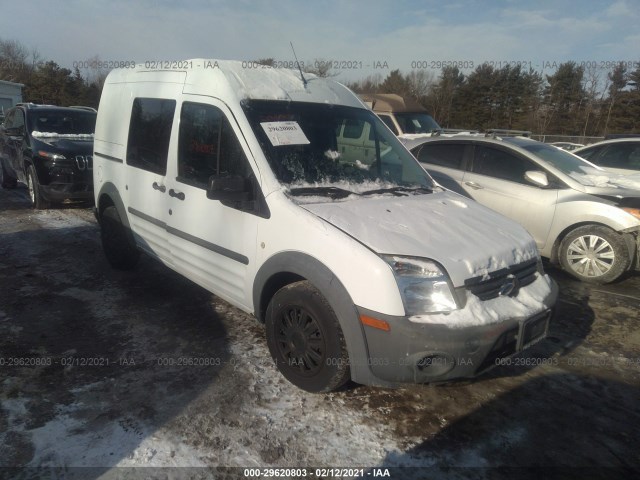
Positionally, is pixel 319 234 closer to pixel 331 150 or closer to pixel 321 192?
pixel 321 192

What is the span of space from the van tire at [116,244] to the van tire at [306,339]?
253 centimetres

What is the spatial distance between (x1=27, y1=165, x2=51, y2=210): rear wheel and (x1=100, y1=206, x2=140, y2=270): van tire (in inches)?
139

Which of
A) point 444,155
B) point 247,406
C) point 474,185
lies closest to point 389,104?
point 444,155

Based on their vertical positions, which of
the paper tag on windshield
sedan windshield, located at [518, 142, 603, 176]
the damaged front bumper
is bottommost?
the damaged front bumper

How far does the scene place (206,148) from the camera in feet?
11.6

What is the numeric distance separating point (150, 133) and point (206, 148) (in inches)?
38.9

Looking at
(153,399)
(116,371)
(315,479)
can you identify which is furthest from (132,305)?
(315,479)

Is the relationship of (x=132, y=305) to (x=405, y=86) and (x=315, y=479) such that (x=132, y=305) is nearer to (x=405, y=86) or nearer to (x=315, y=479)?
(x=315, y=479)

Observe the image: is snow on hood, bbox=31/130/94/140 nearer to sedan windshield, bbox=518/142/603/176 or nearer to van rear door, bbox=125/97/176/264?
van rear door, bbox=125/97/176/264

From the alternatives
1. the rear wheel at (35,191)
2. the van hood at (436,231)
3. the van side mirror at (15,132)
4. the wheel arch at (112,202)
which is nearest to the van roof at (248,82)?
the van hood at (436,231)

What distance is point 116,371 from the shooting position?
10.7ft

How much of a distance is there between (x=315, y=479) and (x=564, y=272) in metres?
4.67

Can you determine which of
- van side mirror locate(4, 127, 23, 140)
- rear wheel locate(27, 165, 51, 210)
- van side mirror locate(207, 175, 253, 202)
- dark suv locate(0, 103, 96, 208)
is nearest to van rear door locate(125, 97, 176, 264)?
van side mirror locate(207, 175, 253, 202)

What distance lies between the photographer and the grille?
105 inches
